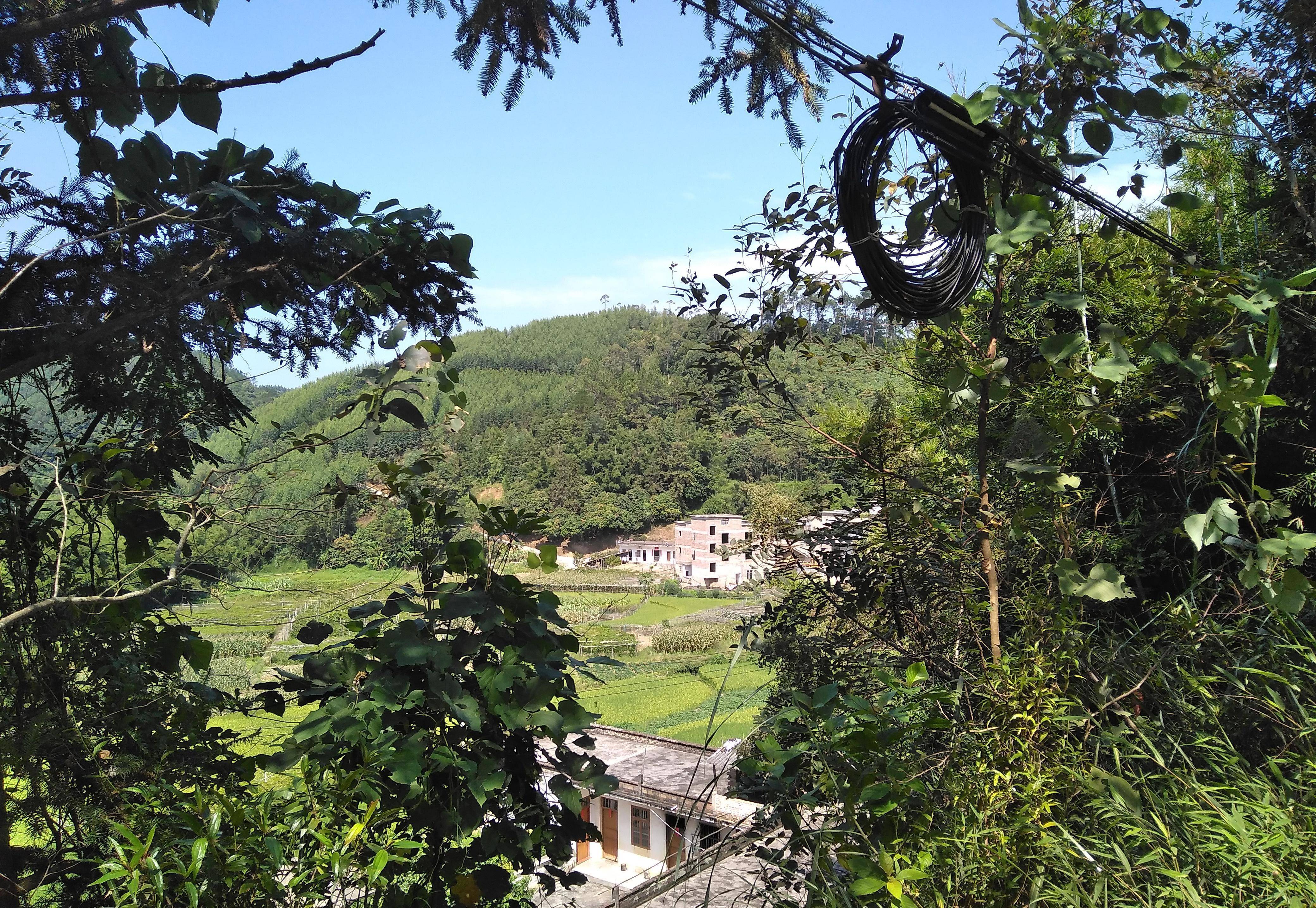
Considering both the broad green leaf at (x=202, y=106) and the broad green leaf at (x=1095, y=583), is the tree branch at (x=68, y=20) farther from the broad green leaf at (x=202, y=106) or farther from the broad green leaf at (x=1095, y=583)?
the broad green leaf at (x=1095, y=583)

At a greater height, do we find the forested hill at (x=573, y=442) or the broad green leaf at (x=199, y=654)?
the forested hill at (x=573, y=442)

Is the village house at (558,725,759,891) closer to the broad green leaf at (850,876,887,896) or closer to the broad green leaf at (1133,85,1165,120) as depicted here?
the broad green leaf at (850,876,887,896)

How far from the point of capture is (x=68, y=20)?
105 cm

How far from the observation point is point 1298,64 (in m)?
4.04

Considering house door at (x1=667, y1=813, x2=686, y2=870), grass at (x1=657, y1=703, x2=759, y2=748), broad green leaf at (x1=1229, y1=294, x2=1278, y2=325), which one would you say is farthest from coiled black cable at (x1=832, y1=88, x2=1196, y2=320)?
grass at (x1=657, y1=703, x2=759, y2=748)

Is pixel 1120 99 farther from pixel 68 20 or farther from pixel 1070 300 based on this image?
pixel 68 20

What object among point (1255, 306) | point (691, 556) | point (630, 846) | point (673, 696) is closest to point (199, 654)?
point (1255, 306)

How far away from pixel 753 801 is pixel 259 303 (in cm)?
145

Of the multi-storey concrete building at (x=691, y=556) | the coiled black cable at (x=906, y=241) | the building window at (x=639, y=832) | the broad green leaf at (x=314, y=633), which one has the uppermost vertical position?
the coiled black cable at (x=906, y=241)

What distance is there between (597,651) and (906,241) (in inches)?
917

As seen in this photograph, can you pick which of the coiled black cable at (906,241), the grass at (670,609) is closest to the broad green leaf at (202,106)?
the coiled black cable at (906,241)

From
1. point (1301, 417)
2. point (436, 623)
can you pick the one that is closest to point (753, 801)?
point (436, 623)

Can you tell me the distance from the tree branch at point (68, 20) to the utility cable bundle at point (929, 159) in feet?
3.34

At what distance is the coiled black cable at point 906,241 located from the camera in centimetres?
174
